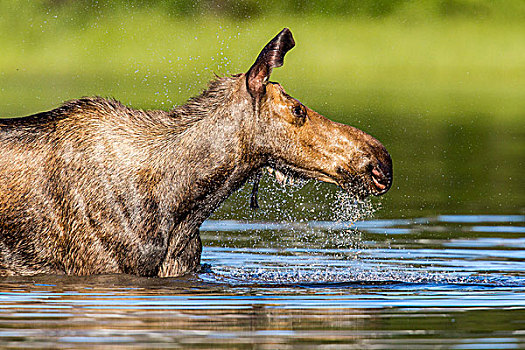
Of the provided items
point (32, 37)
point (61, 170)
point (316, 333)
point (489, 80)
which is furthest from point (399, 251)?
point (32, 37)

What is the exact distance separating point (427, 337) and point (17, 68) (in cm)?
6862

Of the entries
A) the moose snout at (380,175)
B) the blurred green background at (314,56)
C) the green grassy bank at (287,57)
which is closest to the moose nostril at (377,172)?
the moose snout at (380,175)

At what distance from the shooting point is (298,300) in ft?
41.1

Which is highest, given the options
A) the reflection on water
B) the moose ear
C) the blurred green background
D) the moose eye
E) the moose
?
the blurred green background

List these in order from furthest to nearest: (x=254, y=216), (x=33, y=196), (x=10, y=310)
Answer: (x=254, y=216), (x=33, y=196), (x=10, y=310)

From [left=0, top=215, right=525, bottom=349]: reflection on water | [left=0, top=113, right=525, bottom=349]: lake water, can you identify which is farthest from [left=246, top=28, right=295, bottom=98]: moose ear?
[left=0, top=215, right=525, bottom=349]: reflection on water

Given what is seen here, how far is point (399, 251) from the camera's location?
55.2 ft

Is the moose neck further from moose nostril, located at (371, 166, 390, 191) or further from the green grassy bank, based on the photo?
the green grassy bank

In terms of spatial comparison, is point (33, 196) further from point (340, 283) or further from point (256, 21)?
point (256, 21)

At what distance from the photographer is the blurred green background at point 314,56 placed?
51.4m

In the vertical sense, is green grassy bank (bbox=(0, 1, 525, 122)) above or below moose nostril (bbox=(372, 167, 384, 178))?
above

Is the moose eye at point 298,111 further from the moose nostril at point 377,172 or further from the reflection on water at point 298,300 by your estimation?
the reflection on water at point 298,300

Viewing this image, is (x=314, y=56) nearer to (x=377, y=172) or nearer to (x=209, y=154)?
(x=209, y=154)

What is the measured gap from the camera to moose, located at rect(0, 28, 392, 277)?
1303 cm
